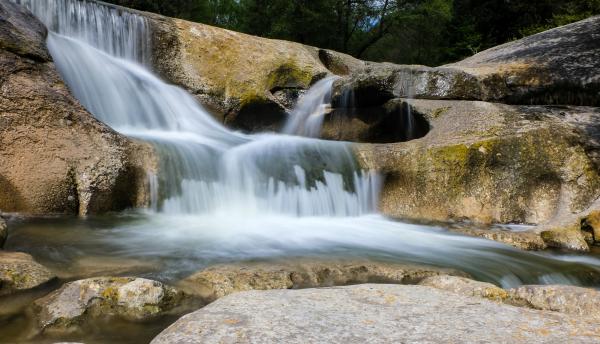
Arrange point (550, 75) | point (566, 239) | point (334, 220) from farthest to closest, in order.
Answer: point (550, 75) < point (334, 220) < point (566, 239)

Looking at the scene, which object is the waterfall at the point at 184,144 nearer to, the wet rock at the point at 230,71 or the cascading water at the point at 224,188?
the cascading water at the point at 224,188

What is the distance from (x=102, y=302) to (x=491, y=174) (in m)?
6.78

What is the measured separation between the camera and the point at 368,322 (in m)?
2.50

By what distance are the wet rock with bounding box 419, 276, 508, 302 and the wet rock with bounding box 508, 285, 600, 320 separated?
0.13 m

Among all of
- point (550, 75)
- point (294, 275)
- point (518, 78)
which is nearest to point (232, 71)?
point (518, 78)

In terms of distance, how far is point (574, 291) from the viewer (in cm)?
338

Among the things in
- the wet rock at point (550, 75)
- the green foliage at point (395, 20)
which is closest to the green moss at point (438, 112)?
the wet rock at point (550, 75)

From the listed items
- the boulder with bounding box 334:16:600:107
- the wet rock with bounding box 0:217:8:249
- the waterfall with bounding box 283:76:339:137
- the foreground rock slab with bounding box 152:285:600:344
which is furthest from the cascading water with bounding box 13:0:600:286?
the boulder with bounding box 334:16:600:107

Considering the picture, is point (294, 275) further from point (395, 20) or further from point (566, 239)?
point (395, 20)

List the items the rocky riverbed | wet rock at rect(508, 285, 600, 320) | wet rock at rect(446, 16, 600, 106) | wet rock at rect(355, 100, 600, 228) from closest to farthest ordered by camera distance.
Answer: the rocky riverbed, wet rock at rect(508, 285, 600, 320), wet rock at rect(355, 100, 600, 228), wet rock at rect(446, 16, 600, 106)

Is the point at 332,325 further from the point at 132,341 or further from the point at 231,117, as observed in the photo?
the point at 231,117

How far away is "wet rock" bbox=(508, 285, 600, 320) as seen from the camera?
10.6ft

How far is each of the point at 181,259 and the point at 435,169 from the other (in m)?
4.99

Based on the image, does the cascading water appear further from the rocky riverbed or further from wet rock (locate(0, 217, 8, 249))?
wet rock (locate(0, 217, 8, 249))
